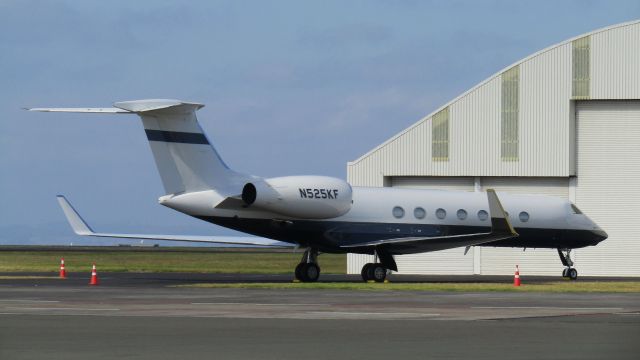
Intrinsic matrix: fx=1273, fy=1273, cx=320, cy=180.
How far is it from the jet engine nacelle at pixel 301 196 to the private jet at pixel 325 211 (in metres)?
0.03

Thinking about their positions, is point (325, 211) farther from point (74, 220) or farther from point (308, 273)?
point (74, 220)

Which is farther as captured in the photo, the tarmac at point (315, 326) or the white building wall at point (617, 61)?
the white building wall at point (617, 61)

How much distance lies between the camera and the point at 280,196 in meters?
37.3

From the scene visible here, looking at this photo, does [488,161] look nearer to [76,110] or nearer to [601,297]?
[76,110]

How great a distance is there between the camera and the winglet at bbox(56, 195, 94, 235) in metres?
43.8

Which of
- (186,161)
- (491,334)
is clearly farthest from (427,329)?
(186,161)

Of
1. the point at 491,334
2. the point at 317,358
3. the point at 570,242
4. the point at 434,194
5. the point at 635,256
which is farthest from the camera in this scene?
the point at 635,256

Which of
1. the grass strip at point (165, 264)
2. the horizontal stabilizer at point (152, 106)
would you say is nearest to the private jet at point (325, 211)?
the horizontal stabilizer at point (152, 106)

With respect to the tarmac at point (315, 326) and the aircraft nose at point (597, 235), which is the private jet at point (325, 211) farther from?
the tarmac at point (315, 326)

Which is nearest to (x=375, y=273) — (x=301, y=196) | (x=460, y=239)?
(x=460, y=239)

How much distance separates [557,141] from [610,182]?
110 inches

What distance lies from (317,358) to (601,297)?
16004mm

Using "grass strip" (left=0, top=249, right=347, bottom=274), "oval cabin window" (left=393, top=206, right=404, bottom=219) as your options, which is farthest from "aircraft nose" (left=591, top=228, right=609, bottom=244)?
"grass strip" (left=0, top=249, right=347, bottom=274)

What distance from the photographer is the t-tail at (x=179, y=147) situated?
117 ft
